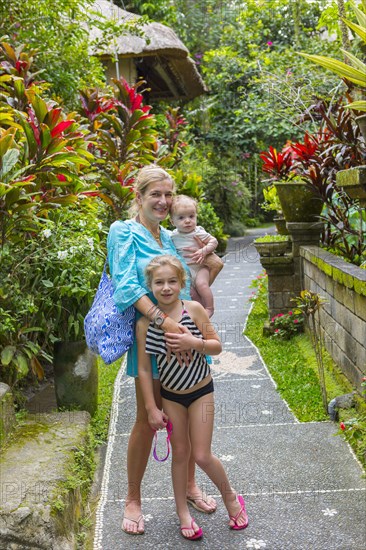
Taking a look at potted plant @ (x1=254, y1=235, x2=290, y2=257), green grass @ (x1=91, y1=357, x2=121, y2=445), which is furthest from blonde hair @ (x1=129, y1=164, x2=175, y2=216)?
potted plant @ (x1=254, y1=235, x2=290, y2=257)

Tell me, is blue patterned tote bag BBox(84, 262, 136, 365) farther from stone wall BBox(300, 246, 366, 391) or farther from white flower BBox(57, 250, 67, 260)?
stone wall BBox(300, 246, 366, 391)

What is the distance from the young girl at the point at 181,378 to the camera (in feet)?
9.14

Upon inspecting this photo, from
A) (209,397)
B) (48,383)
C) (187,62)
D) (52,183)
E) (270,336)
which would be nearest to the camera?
(209,397)

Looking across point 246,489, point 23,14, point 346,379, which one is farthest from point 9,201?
point 23,14


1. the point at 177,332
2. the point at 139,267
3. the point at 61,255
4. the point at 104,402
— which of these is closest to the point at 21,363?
the point at 61,255

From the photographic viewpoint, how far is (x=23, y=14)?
6.96m

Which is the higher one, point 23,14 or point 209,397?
point 23,14

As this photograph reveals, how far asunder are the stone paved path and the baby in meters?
0.98

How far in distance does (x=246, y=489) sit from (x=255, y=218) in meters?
15.1

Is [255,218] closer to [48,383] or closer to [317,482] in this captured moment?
[48,383]

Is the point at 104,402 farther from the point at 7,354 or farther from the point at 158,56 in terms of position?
the point at 158,56

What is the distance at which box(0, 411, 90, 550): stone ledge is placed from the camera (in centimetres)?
257

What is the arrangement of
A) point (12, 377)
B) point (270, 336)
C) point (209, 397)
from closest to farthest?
point (209, 397) < point (12, 377) < point (270, 336)

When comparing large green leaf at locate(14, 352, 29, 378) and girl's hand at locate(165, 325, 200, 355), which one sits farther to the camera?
large green leaf at locate(14, 352, 29, 378)
